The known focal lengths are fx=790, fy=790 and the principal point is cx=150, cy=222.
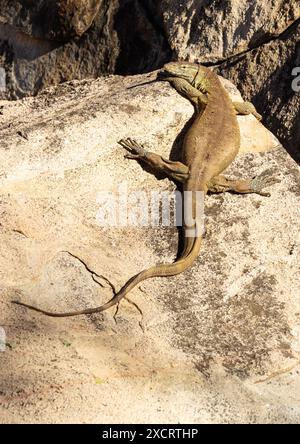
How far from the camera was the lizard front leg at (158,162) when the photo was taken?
18.8 ft

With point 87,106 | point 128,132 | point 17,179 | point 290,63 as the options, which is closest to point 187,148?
point 128,132

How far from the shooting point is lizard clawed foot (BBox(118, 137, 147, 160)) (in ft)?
18.7

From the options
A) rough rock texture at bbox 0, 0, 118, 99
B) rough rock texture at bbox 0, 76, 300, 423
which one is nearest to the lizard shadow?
rough rock texture at bbox 0, 76, 300, 423

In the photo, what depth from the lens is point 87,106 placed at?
6023 mm

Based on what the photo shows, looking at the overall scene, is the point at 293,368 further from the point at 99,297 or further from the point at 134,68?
the point at 134,68

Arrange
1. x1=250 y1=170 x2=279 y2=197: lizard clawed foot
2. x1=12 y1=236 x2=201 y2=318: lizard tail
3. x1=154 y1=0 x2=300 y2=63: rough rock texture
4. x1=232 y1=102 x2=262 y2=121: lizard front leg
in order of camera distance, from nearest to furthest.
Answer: x1=12 y1=236 x2=201 y2=318: lizard tail, x1=250 y1=170 x2=279 y2=197: lizard clawed foot, x1=232 y1=102 x2=262 y2=121: lizard front leg, x1=154 y1=0 x2=300 y2=63: rough rock texture

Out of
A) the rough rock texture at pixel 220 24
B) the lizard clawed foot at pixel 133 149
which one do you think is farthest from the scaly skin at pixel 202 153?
the rough rock texture at pixel 220 24

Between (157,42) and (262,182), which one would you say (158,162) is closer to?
(262,182)

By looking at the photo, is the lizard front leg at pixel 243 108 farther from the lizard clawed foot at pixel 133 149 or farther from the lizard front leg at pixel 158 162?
the lizard clawed foot at pixel 133 149

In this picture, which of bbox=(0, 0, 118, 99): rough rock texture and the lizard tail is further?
bbox=(0, 0, 118, 99): rough rock texture

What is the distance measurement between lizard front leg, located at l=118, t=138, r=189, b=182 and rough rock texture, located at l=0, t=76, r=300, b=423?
8cm

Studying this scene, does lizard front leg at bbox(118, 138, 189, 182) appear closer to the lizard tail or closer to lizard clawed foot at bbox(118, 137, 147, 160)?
lizard clawed foot at bbox(118, 137, 147, 160)

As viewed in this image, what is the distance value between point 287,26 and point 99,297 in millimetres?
3488

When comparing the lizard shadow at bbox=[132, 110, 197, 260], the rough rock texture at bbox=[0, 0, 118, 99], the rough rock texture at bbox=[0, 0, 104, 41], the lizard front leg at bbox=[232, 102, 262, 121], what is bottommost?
the rough rock texture at bbox=[0, 0, 118, 99]
